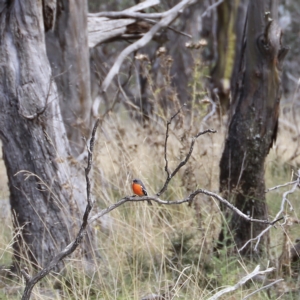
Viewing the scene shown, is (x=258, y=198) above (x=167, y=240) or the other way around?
above

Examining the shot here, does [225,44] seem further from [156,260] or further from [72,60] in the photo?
[156,260]

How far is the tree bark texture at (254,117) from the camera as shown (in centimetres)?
409

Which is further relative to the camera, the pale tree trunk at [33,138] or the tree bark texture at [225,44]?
the tree bark texture at [225,44]

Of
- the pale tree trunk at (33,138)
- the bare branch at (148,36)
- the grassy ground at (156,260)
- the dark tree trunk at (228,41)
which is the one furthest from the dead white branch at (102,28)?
the dark tree trunk at (228,41)

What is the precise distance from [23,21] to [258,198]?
6.17 ft

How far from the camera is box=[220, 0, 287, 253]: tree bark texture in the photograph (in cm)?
409

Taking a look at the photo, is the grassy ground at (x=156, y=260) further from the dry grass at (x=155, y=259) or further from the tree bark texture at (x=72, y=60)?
the tree bark texture at (x=72, y=60)

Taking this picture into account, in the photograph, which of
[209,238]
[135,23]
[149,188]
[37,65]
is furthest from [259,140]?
[135,23]

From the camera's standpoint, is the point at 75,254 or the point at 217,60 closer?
the point at 75,254

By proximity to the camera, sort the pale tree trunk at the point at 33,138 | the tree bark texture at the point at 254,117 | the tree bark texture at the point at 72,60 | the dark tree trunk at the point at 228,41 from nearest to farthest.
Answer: the pale tree trunk at the point at 33,138 < the tree bark texture at the point at 254,117 < the tree bark texture at the point at 72,60 < the dark tree trunk at the point at 228,41

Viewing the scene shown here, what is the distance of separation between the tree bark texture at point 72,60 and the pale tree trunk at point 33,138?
143cm

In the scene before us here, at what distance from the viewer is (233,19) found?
998 cm

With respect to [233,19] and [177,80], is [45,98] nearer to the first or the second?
[233,19]

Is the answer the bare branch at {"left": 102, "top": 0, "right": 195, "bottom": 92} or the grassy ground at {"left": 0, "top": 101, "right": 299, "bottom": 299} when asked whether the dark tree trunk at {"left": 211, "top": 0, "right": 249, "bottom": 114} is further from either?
the grassy ground at {"left": 0, "top": 101, "right": 299, "bottom": 299}
